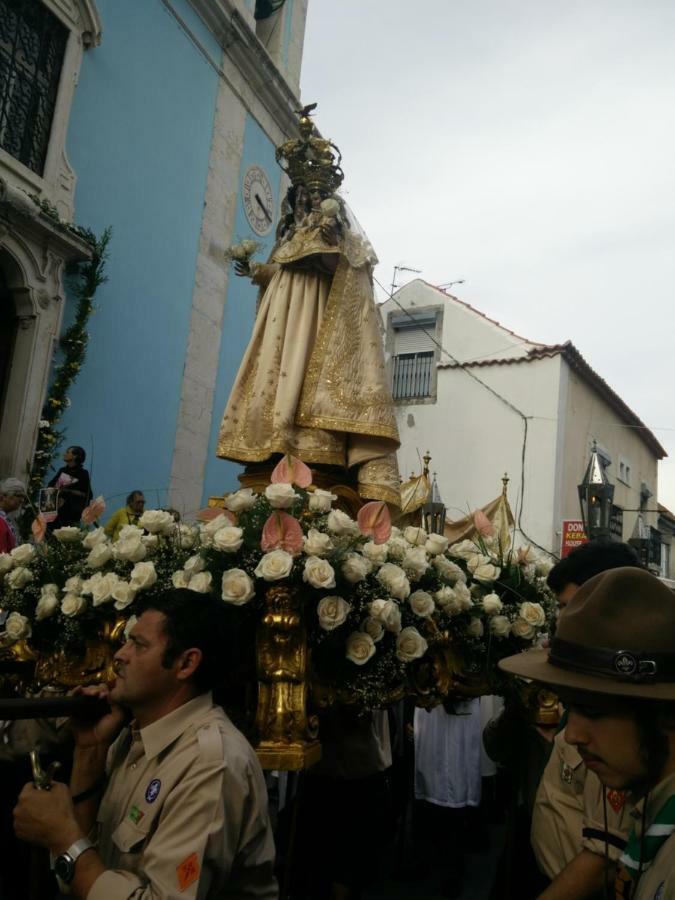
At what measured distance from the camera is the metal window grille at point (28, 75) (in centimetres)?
758

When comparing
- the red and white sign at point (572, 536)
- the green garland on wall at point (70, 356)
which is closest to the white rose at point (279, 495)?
the green garland on wall at point (70, 356)

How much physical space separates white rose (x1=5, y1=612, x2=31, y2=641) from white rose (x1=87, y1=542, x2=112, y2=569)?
0.32 m

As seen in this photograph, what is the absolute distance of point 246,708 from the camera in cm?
242

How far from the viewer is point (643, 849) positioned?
1.28 meters

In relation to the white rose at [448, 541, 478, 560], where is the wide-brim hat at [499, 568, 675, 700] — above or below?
below

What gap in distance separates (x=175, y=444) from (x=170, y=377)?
878mm

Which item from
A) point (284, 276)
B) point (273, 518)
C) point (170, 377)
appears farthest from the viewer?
point (170, 377)

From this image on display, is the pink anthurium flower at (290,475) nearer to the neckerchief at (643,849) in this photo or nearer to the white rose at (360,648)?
the white rose at (360,648)

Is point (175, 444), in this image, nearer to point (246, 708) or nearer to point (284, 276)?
point (284, 276)

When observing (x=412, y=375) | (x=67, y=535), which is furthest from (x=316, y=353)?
(x=412, y=375)

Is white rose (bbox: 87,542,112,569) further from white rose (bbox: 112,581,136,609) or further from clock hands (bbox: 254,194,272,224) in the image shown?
clock hands (bbox: 254,194,272,224)

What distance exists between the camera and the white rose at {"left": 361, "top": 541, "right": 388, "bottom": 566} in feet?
8.12

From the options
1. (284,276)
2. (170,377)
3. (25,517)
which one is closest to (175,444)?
(170,377)

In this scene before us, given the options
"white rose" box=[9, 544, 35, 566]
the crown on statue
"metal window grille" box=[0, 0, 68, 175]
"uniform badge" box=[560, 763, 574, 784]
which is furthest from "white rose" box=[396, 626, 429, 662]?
"metal window grille" box=[0, 0, 68, 175]
